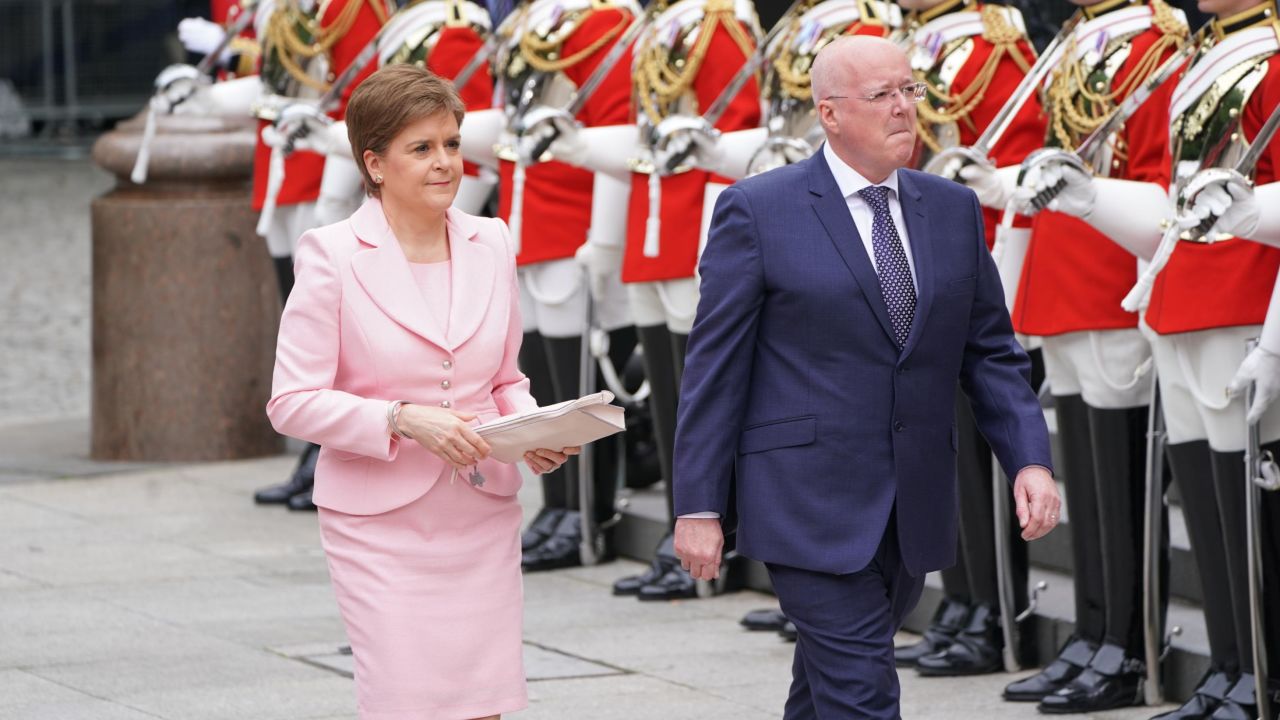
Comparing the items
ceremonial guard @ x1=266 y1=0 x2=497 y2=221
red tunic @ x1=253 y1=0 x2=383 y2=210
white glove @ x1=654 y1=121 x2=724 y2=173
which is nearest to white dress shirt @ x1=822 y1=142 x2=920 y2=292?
white glove @ x1=654 y1=121 x2=724 y2=173

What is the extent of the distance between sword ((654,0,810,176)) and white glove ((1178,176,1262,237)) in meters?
1.81

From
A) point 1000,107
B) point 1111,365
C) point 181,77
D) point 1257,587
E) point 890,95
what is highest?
point 890,95

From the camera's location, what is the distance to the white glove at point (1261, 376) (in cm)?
466

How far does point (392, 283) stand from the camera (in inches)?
152

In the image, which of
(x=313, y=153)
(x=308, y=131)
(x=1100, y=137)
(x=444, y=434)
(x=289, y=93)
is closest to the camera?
(x=444, y=434)

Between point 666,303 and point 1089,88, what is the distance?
1747 mm

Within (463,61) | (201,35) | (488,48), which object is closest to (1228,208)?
(488,48)

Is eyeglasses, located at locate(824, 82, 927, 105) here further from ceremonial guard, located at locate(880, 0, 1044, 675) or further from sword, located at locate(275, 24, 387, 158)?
sword, located at locate(275, 24, 387, 158)

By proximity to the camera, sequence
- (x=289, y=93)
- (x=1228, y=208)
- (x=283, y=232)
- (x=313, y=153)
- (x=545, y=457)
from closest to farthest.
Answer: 1. (x=545, y=457)
2. (x=1228, y=208)
3. (x=289, y=93)
4. (x=313, y=153)
5. (x=283, y=232)

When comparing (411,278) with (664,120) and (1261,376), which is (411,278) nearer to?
(1261,376)

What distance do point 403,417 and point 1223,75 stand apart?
2030 mm

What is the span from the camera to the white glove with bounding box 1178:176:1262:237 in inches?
179

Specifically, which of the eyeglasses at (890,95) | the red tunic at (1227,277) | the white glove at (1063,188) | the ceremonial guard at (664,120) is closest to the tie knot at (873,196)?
the eyeglasses at (890,95)

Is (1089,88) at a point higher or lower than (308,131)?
higher
